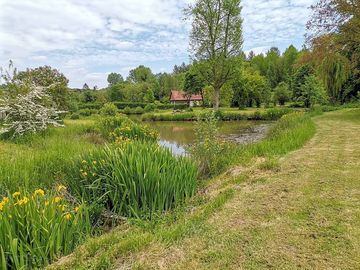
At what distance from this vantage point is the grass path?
2441 millimetres

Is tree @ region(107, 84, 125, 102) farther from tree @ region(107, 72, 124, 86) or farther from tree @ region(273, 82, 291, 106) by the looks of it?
tree @ region(107, 72, 124, 86)

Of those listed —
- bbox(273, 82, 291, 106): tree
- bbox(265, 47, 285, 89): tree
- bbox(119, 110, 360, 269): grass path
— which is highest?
bbox(265, 47, 285, 89): tree

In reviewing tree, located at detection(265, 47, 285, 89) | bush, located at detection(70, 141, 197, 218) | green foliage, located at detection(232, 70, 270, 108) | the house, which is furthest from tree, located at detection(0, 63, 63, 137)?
tree, located at detection(265, 47, 285, 89)

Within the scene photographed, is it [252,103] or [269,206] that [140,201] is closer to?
[269,206]

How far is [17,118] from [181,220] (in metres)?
9.03

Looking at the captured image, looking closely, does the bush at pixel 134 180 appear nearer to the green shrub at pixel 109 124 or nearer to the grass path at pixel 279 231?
the grass path at pixel 279 231

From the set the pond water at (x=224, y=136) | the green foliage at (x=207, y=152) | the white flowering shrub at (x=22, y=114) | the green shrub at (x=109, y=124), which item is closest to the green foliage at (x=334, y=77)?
the pond water at (x=224, y=136)

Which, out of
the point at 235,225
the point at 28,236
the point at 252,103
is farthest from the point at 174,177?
the point at 252,103

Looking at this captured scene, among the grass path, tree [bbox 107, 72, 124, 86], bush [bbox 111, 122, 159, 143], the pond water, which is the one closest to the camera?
the grass path

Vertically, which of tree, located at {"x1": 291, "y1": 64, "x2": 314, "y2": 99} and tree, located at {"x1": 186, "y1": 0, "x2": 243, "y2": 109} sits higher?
tree, located at {"x1": 186, "y1": 0, "x2": 243, "y2": 109}

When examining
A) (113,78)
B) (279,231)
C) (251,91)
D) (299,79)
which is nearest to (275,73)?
(299,79)

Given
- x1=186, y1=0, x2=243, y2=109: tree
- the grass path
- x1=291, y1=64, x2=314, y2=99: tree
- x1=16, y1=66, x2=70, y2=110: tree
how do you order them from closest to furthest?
1. the grass path
2. x1=16, y1=66, x2=70, y2=110: tree
3. x1=186, y1=0, x2=243, y2=109: tree
4. x1=291, y1=64, x2=314, y2=99: tree

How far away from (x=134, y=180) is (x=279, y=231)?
201 cm

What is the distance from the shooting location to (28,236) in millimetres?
2781
